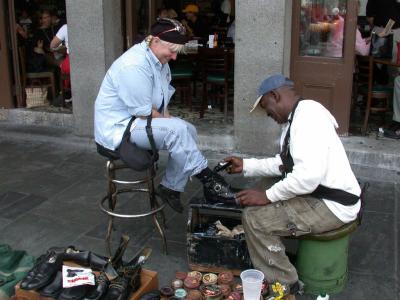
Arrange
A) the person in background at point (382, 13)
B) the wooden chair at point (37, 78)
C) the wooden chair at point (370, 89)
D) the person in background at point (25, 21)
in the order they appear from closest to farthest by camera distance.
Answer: the wooden chair at point (370, 89) < the person in background at point (382, 13) < the wooden chair at point (37, 78) < the person in background at point (25, 21)

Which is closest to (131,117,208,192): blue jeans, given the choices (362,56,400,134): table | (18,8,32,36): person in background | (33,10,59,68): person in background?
(362,56,400,134): table

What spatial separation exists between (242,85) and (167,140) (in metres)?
2.45

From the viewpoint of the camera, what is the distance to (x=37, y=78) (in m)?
8.17

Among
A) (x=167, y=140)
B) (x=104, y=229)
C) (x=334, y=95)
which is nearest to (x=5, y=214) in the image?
(x=104, y=229)

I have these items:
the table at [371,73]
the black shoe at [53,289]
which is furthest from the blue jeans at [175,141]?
the table at [371,73]

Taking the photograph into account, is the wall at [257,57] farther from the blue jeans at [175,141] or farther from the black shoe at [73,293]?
the black shoe at [73,293]

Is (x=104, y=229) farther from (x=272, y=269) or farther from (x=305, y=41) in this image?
(x=305, y=41)

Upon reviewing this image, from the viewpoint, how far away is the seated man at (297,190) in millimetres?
3084

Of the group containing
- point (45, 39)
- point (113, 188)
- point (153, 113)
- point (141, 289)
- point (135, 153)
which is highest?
point (45, 39)

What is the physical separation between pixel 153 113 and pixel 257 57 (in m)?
2.36

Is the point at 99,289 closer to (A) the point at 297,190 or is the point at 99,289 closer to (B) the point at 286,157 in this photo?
(A) the point at 297,190

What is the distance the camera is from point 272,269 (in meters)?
3.30

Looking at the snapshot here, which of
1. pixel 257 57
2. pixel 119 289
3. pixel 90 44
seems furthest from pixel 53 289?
pixel 90 44

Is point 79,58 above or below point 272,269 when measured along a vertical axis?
above
